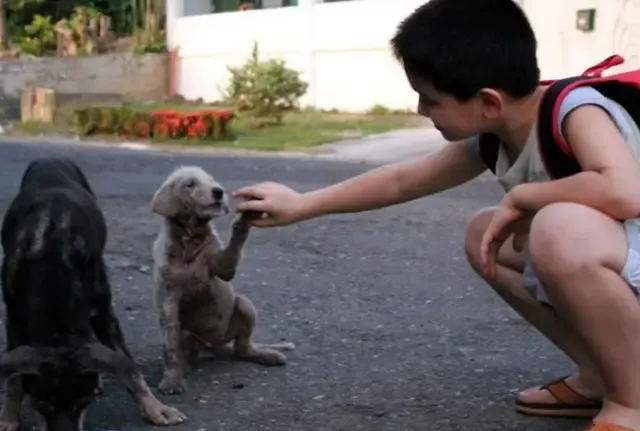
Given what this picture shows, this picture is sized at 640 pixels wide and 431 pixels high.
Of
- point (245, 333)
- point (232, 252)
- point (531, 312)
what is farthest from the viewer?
point (245, 333)

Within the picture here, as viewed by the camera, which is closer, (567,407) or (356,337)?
(567,407)

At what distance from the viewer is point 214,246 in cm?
396

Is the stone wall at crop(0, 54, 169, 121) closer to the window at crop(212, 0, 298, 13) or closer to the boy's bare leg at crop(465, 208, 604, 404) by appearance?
the window at crop(212, 0, 298, 13)

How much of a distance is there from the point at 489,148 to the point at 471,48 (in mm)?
554

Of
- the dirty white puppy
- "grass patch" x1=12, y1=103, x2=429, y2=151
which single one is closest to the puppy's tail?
the dirty white puppy

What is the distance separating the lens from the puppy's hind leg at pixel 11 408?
314 centimetres

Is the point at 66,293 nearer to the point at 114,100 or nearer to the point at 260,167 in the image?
the point at 260,167

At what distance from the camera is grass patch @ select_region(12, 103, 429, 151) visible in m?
14.8

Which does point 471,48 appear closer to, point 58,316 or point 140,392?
point 58,316

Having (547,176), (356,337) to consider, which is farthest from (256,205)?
(356,337)

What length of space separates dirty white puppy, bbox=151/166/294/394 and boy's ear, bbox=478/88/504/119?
3.41ft

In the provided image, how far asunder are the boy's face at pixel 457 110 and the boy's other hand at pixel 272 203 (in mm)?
589

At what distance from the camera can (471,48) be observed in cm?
291

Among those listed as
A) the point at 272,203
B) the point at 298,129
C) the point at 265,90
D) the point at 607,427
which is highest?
the point at 272,203
